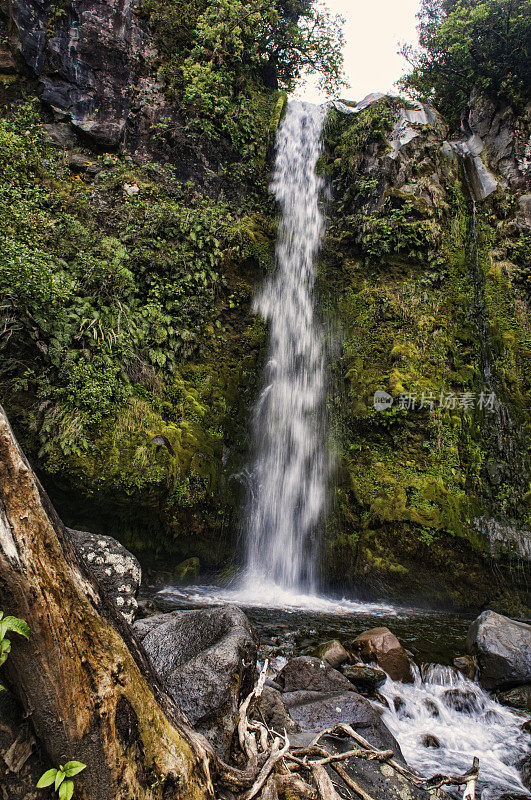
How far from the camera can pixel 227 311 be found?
9.31 metres

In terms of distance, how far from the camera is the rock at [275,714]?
2.93m

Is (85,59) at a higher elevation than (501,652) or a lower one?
higher

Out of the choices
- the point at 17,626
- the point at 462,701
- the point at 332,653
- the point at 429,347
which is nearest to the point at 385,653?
the point at 332,653

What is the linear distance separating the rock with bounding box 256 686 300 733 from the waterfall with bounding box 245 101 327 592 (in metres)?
4.12

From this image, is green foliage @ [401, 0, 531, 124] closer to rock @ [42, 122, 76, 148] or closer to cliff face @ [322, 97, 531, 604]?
cliff face @ [322, 97, 531, 604]

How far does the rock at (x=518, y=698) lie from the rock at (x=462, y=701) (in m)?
0.29

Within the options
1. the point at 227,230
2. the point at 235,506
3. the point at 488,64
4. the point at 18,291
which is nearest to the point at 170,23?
the point at 227,230

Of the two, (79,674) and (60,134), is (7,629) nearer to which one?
(79,674)

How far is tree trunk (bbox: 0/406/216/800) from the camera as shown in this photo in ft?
3.92

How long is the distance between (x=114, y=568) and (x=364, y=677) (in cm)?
309

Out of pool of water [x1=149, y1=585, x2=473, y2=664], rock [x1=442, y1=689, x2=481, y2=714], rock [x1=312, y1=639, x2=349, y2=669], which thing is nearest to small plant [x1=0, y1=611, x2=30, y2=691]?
rock [x1=312, y1=639, x2=349, y2=669]

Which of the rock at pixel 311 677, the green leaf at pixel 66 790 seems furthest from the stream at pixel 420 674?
the green leaf at pixel 66 790

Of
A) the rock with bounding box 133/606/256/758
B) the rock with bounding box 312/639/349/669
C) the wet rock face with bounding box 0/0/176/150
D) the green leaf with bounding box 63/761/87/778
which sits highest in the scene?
the wet rock face with bounding box 0/0/176/150

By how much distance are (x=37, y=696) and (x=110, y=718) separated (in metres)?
0.25
